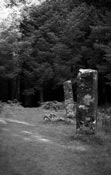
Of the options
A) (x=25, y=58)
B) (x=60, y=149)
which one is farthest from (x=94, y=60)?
(x=60, y=149)

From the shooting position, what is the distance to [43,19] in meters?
30.2

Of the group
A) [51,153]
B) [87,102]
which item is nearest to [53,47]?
[87,102]

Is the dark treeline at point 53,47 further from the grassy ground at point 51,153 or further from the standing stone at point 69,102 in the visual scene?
the grassy ground at point 51,153

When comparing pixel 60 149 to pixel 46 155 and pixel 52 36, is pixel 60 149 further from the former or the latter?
pixel 52 36

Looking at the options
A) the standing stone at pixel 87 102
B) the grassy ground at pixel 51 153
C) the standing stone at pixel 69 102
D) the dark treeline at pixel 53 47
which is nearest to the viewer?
the grassy ground at pixel 51 153

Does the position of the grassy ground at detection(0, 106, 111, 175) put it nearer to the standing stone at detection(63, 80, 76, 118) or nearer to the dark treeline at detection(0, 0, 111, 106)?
the standing stone at detection(63, 80, 76, 118)

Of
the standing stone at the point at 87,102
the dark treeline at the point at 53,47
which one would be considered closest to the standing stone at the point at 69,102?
the standing stone at the point at 87,102

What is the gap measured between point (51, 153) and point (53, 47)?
19893mm

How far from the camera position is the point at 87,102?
29.8ft

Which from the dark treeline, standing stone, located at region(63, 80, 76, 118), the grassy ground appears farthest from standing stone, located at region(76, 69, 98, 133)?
the dark treeline

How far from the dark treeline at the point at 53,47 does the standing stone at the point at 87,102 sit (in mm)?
12196

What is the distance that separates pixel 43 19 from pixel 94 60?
30.6 ft

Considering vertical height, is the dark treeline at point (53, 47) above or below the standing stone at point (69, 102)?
above

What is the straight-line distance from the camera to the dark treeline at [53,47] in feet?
78.2
